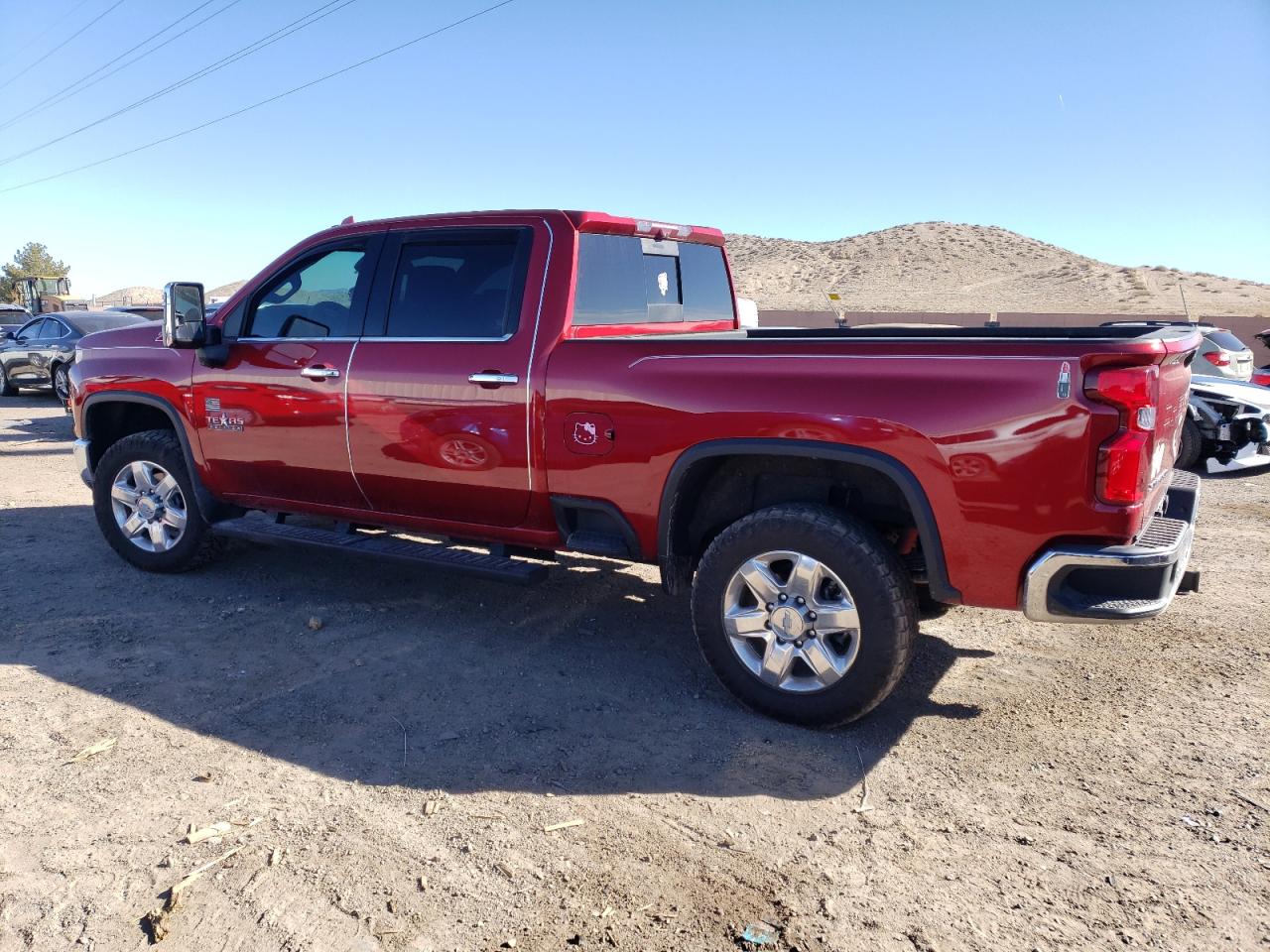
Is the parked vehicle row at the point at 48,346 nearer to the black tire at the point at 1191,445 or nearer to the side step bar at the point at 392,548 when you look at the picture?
the side step bar at the point at 392,548

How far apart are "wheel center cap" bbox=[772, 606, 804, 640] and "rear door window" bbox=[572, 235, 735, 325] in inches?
63.5

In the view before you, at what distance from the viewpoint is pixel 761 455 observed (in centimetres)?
409

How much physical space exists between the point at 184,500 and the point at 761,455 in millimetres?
3662

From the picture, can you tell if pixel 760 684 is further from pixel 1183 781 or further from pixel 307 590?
pixel 307 590

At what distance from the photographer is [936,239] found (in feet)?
266

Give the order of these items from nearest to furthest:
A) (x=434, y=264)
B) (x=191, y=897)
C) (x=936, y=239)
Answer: (x=191, y=897)
(x=434, y=264)
(x=936, y=239)

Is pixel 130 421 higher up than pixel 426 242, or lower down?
lower down

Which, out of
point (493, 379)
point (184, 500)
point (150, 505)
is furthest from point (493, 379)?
point (150, 505)

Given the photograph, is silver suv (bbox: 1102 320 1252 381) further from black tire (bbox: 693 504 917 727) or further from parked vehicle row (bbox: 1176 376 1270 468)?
black tire (bbox: 693 504 917 727)

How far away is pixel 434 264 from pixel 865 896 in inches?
136

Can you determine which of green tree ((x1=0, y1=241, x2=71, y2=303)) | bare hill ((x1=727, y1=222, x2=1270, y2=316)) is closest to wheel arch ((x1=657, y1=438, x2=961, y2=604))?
bare hill ((x1=727, y1=222, x2=1270, y2=316))

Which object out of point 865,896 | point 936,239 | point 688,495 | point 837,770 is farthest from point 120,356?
point 936,239

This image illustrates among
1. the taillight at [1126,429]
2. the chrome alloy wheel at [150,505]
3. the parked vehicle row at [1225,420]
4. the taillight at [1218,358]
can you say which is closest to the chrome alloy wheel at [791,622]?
the taillight at [1126,429]

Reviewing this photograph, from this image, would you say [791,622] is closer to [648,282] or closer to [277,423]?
[648,282]
